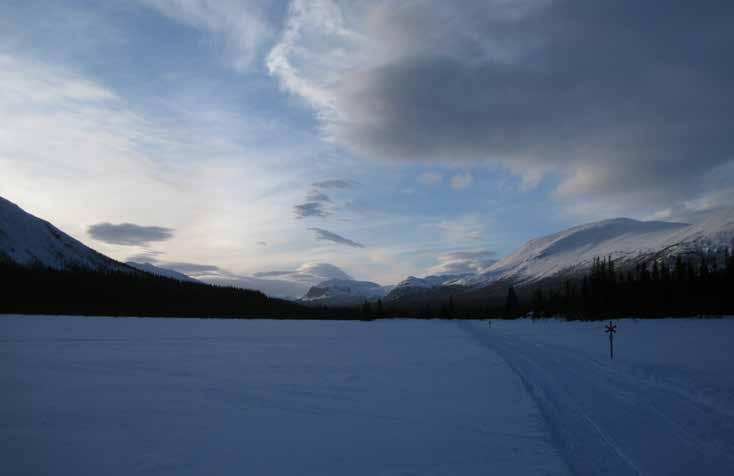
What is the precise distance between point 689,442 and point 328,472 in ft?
25.2

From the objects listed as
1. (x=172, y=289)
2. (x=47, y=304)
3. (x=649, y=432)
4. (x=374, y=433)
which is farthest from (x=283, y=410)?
(x=172, y=289)

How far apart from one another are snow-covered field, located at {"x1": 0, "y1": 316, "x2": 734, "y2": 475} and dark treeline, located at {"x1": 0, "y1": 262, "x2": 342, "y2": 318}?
91672 millimetres

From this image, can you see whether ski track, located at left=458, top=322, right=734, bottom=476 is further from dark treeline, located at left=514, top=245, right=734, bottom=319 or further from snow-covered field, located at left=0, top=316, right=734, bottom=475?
dark treeline, located at left=514, top=245, right=734, bottom=319

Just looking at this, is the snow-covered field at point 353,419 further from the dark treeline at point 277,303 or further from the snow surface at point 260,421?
the dark treeline at point 277,303

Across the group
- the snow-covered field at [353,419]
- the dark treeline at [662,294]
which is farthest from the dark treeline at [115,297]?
the snow-covered field at [353,419]

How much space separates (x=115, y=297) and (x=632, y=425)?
127475 mm

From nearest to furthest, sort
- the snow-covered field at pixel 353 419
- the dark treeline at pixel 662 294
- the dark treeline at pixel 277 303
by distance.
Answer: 1. the snow-covered field at pixel 353 419
2. the dark treeline at pixel 662 294
3. the dark treeline at pixel 277 303

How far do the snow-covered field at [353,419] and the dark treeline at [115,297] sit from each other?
91.7m

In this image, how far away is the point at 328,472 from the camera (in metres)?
6.96

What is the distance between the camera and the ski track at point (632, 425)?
7609 mm

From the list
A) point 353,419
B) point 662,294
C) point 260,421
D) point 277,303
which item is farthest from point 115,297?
point 662,294

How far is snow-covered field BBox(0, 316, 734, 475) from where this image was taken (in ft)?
24.2

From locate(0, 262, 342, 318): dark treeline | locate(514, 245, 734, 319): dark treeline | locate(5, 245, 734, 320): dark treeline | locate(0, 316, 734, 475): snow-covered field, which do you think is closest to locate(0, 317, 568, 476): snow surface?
locate(0, 316, 734, 475): snow-covered field

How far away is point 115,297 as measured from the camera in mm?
113000
